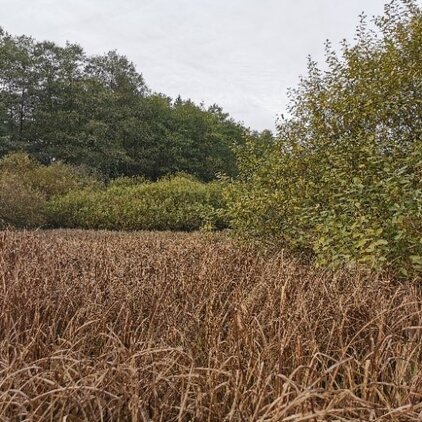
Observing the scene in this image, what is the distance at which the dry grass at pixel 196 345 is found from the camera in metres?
1.93

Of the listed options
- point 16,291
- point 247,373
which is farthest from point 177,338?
point 16,291

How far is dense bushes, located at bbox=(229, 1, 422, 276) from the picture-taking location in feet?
15.5

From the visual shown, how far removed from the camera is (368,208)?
501cm

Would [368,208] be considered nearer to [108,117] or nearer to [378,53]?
[378,53]

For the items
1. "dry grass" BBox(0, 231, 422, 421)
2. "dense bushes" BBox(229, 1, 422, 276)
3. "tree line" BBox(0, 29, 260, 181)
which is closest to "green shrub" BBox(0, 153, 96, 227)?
"dense bushes" BBox(229, 1, 422, 276)

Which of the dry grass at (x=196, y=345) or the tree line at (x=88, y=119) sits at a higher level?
the tree line at (x=88, y=119)

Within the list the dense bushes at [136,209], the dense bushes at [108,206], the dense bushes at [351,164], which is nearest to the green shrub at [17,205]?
the dense bushes at [108,206]

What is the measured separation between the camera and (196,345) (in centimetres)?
278

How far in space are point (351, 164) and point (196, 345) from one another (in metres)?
3.77

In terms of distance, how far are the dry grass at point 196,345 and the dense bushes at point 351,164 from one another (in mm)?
723

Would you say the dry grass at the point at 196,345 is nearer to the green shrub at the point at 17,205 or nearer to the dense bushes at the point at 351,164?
the dense bushes at the point at 351,164

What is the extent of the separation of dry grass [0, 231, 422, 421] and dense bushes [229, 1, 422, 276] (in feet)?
2.37

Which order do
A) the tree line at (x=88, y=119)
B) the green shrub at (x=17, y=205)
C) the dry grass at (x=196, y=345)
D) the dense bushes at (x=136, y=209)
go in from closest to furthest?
the dry grass at (x=196, y=345)
the green shrub at (x=17, y=205)
the dense bushes at (x=136, y=209)
the tree line at (x=88, y=119)

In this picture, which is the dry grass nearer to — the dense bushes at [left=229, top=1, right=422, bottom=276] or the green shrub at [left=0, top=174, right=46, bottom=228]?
the dense bushes at [left=229, top=1, right=422, bottom=276]
